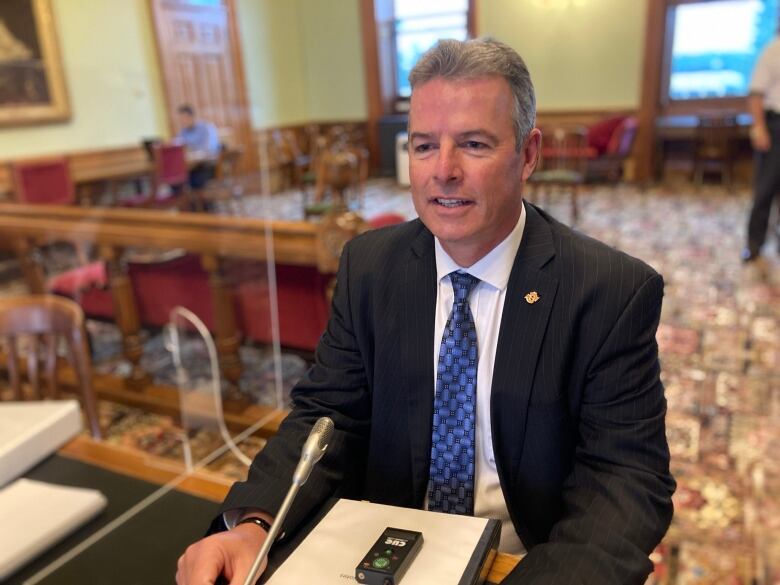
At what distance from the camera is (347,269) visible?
48.3 inches

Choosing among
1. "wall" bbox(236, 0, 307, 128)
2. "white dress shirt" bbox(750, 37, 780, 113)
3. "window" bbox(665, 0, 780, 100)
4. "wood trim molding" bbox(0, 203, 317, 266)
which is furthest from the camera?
"wall" bbox(236, 0, 307, 128)

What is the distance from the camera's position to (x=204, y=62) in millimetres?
7492

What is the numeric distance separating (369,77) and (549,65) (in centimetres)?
373

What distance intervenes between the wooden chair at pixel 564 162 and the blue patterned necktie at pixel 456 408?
449 centimetres

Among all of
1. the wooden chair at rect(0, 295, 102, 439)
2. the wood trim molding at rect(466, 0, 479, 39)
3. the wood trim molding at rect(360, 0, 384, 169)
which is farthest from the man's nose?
the wood trim molding at rect(360, 0, 384, 169)

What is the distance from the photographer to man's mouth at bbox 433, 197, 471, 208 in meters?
1.01

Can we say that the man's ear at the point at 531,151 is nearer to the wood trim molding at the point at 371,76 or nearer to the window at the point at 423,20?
the window at the point at 423,20

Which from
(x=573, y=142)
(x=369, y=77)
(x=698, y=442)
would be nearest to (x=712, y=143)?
(x=573, y=142)

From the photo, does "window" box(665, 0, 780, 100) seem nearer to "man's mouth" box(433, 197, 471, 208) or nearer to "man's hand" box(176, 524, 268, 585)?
"man's mouth" box(433, 197, 471, 208)

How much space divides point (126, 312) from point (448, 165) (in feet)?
8.34

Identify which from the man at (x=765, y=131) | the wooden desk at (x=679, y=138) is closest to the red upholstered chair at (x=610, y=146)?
the wooden desk at (x=679, y=138)

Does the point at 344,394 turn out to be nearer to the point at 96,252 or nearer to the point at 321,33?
the point at 96,252

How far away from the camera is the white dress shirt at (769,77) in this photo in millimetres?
4020

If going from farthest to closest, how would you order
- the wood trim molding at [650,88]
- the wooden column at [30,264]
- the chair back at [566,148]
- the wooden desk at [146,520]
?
the wood trim molding at [650,88], the chair back at [566,148], the wooden column at [30,264], the wooden desk at [146,520]
